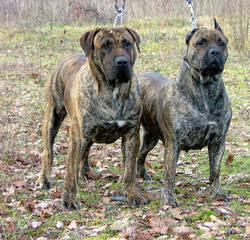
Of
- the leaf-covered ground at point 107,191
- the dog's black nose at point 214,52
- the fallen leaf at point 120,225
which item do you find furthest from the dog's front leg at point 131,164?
the dog's black nose at point 214,52

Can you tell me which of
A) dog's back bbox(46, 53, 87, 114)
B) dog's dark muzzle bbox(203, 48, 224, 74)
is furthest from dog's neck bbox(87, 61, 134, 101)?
dog's back bbox(46, 53, 87, 114)

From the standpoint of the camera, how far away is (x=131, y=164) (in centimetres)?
510

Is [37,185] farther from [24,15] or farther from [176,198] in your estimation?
[24,15]

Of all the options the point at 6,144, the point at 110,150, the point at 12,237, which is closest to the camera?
the point at 12,237

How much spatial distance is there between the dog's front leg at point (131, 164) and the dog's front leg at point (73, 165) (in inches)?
18.2

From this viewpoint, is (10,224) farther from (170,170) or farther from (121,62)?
(121,62)

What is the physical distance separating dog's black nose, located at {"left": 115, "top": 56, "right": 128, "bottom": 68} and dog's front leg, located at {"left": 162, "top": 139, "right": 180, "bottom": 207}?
3.33ft

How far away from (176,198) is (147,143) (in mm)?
1296

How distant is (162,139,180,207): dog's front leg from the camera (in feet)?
16.2

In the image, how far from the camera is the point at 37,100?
34.3ft

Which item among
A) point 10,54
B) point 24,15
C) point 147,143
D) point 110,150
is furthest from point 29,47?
point 147,143

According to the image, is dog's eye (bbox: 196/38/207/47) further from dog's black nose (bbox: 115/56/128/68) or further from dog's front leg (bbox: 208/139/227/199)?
dog's front leg (bbox: 208/139/227/199)

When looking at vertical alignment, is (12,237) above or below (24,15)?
below

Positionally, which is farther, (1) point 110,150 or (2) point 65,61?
(1) point 110,150
